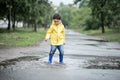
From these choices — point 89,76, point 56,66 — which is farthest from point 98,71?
point 56,66

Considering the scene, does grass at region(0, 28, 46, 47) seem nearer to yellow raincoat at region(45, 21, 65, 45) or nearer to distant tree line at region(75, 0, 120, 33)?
yellow raincoat at region(45, 21, 65, 45)

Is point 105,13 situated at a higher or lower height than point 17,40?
higher

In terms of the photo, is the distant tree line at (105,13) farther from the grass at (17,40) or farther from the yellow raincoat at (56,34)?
the yellow raincoat at (56,34)

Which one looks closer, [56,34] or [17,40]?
[56,34]

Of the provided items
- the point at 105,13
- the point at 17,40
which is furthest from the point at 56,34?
the point at 105,13

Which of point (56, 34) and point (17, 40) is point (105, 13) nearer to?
point (17, 40)

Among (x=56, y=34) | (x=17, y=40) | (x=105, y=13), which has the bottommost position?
(x=17, y=40)

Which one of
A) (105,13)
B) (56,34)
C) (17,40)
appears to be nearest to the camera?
(56,34)

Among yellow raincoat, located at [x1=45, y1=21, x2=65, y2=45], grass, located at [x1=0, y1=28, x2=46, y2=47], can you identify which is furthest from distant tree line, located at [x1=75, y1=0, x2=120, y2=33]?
yellow raincoat, located at [x1=45, y1=21, x2=65, y2=45]

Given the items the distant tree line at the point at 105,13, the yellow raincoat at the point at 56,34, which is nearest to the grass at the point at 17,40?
the yellow raincoat at the point at 56,34

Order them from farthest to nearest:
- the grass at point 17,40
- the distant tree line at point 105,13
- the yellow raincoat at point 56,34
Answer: the distant tree line at point 105,13, the grass at point 17,40, the yellow raincoat at point 56,34

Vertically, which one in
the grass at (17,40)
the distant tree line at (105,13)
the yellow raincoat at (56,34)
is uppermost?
→ the distant tree line at (105,13)

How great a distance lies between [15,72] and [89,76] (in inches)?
86.0

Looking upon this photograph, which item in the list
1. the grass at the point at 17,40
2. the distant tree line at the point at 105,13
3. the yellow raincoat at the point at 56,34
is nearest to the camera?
the yellow raincoat at the point at 56,34
